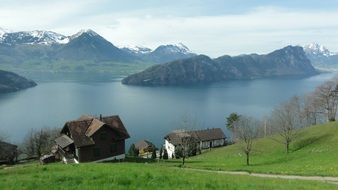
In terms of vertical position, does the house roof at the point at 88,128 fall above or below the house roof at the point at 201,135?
above

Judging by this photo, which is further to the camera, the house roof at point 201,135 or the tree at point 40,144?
the house roof at point 201,135

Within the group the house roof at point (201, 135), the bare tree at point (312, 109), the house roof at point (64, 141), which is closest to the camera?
the house roof at point (64, 141)

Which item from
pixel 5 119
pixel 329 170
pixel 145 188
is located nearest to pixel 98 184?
pixel 145 188

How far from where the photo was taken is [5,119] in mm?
191375

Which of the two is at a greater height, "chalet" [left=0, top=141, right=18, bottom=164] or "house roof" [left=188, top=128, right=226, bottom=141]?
"chalet" [left=0, top=141, right=18, bottom=164]

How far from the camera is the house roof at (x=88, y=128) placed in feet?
217

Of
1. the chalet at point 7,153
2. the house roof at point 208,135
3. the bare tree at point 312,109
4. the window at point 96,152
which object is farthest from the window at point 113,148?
the house roof at point 208,135

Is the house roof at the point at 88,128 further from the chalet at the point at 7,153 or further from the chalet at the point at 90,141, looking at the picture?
the chalet at the point at 7,153

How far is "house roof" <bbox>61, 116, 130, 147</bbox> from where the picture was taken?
66.0 m

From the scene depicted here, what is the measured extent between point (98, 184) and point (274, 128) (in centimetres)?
11385

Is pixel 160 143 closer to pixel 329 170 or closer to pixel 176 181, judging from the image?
pixel 329 170

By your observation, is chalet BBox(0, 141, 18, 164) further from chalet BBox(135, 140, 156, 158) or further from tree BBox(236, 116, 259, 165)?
chalet BBox(135, 140, 156, 158)

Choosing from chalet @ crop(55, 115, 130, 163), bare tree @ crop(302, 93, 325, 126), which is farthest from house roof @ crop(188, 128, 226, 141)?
chalet @ crop(55, 115, 130, 163)

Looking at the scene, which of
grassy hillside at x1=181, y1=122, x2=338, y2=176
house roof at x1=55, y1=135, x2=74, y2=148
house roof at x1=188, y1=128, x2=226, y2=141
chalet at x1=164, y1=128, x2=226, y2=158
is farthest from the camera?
house roof at x1=188, y1=128, x2=226, y2=141
